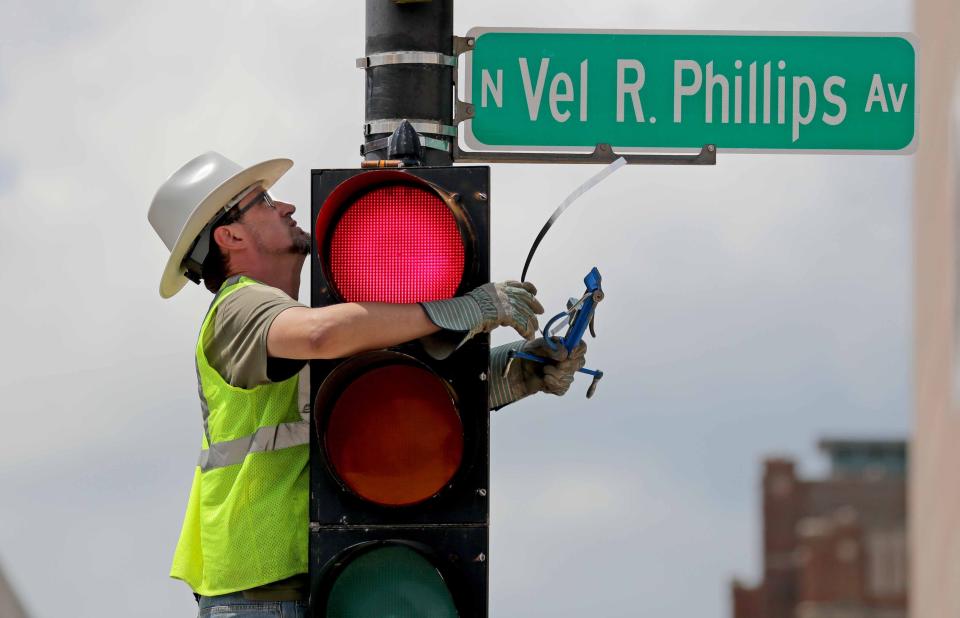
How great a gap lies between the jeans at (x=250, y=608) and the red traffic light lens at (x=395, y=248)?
2.36ft

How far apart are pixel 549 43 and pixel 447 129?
0.53m

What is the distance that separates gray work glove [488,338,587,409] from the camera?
4727mm

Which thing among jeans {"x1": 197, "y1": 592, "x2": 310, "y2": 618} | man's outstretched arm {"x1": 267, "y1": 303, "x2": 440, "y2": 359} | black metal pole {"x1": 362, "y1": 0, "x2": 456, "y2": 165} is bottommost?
jeans {"x1": 197, "y1": 592, "x2": 310, "y2": 618}

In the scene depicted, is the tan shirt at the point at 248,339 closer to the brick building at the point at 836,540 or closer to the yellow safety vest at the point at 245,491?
the yellow safety vest at the point at 245,491

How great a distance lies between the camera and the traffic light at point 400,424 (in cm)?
433

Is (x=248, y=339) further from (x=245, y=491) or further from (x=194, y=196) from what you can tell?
(x=194, y=196)

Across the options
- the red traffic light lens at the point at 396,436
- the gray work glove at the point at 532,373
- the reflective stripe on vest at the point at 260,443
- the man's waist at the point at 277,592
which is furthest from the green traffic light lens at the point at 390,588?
the gray work glove at the point at 532,373

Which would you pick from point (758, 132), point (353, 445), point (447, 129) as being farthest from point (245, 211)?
point (758, 132)

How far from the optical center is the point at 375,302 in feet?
14.2

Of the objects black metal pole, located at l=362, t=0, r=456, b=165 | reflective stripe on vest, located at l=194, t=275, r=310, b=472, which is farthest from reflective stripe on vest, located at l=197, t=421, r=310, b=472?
black metal pole, located at l=362, t=0, r=456, b=165

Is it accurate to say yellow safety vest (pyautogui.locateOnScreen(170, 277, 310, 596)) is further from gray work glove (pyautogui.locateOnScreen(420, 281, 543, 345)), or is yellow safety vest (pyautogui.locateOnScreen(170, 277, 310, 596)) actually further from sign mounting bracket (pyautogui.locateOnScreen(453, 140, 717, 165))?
sign mounting bracket (pyautogui.locateOnScreen(453, 140, 717, 165))

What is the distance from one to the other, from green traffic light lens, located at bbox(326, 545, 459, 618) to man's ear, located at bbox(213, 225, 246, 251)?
0.95 m

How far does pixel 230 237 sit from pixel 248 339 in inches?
19.3

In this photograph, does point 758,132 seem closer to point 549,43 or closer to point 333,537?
point 549,43
